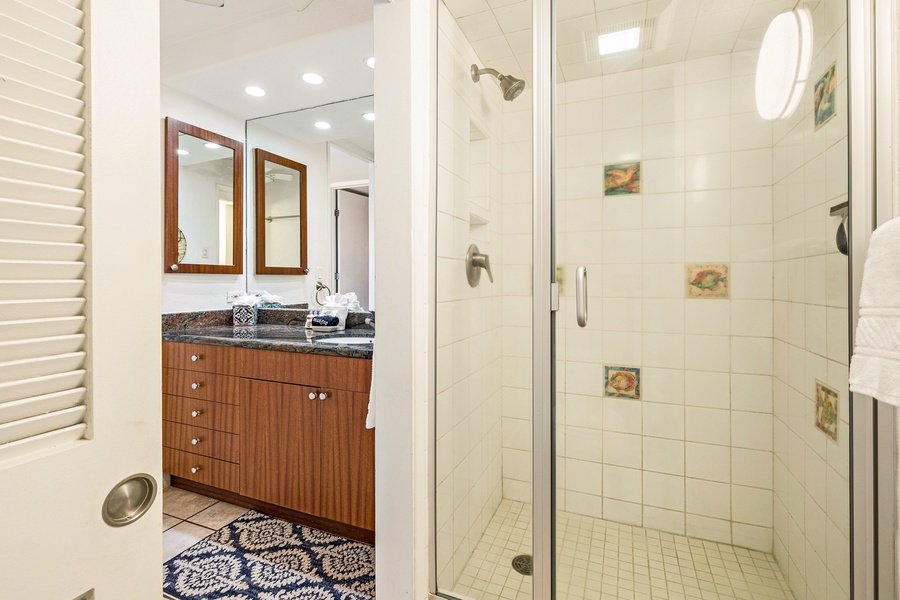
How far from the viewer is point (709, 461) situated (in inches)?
54.4

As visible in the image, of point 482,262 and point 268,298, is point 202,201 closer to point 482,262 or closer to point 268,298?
point 268,298

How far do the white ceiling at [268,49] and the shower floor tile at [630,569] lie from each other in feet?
6.70

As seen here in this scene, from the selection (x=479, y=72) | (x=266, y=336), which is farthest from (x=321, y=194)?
(x=479, y=72)

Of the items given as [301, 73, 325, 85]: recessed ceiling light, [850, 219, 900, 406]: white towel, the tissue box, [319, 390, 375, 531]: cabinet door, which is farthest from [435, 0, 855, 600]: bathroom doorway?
the tissue box

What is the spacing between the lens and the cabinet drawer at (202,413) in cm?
206

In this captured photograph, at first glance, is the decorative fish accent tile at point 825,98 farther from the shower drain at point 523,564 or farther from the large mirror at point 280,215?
the large mirror at point 280,215

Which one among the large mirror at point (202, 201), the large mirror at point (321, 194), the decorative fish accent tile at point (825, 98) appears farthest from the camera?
the large mirror at point (202, 201)

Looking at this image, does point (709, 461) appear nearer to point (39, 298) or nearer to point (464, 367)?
point (464, 367)

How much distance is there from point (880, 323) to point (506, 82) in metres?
1.23

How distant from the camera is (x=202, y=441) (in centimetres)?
216

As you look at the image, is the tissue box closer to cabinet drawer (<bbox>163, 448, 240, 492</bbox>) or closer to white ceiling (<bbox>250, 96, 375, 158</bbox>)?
cabinet drawer (<bbox>163, 448, 240, 492</bbox>)

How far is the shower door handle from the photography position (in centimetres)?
133

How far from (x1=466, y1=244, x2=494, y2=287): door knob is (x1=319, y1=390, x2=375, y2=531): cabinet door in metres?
0.63

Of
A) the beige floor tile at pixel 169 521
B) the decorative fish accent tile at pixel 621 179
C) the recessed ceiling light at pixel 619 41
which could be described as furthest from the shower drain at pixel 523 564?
the recessed ceiling light at pixel 619 41
